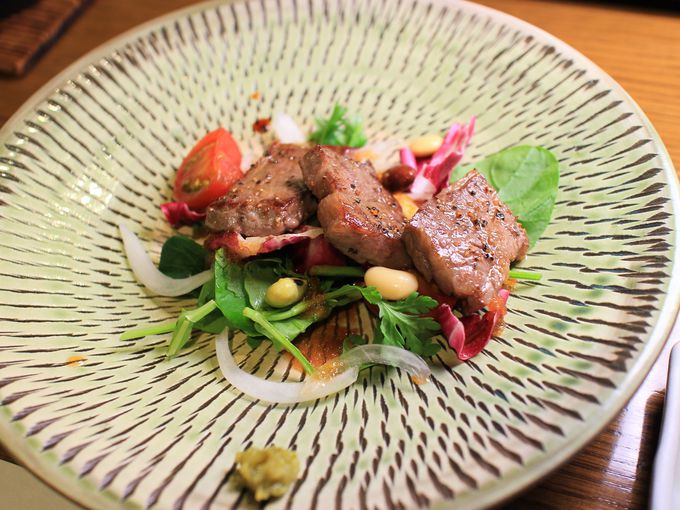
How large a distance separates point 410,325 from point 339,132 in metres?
1.59

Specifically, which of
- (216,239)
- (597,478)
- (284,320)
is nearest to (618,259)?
(597,478)

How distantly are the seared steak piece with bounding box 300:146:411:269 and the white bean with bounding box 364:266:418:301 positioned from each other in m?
0.10

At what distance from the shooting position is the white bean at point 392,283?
2.45m

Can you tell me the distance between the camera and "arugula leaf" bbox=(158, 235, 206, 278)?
2955mm

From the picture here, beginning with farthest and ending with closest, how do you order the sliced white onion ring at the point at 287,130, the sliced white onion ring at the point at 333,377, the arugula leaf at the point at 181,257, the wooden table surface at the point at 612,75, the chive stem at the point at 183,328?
the sliced white onion ring at the point at 287,130
the arugula leaf at the point at 181,257
the chive stem at the point at 183,328
the sliced white onion ring at the point at 333,377
the wooden table surface at the point at 612,75

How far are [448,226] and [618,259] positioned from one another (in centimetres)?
71

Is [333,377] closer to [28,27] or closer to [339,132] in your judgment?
[339,132]

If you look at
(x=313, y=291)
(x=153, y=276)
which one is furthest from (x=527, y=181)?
(x=153, y=276)

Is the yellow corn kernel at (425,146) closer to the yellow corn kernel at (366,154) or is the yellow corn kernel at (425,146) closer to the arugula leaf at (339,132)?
the yellow corn kernel at (366,154)

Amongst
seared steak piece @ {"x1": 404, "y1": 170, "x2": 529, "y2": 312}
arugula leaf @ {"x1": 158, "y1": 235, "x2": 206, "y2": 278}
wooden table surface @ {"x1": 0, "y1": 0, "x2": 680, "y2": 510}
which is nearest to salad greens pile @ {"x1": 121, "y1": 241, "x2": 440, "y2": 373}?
seared steak piece @ {"x1": 404, "y1": 170, "x2": 529, "y2": 312}

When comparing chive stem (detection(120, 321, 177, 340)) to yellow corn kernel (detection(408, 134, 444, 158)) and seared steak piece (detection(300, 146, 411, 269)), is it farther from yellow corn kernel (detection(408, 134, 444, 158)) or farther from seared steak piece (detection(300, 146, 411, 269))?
yellow corn kernel (detection(408, 134, 444, 158))

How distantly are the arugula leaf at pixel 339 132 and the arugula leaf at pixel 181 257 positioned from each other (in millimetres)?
1058

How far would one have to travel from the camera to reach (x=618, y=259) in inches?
94.5

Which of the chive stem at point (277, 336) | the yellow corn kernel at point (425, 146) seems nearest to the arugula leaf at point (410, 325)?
the chive stem at point (277, 336)
